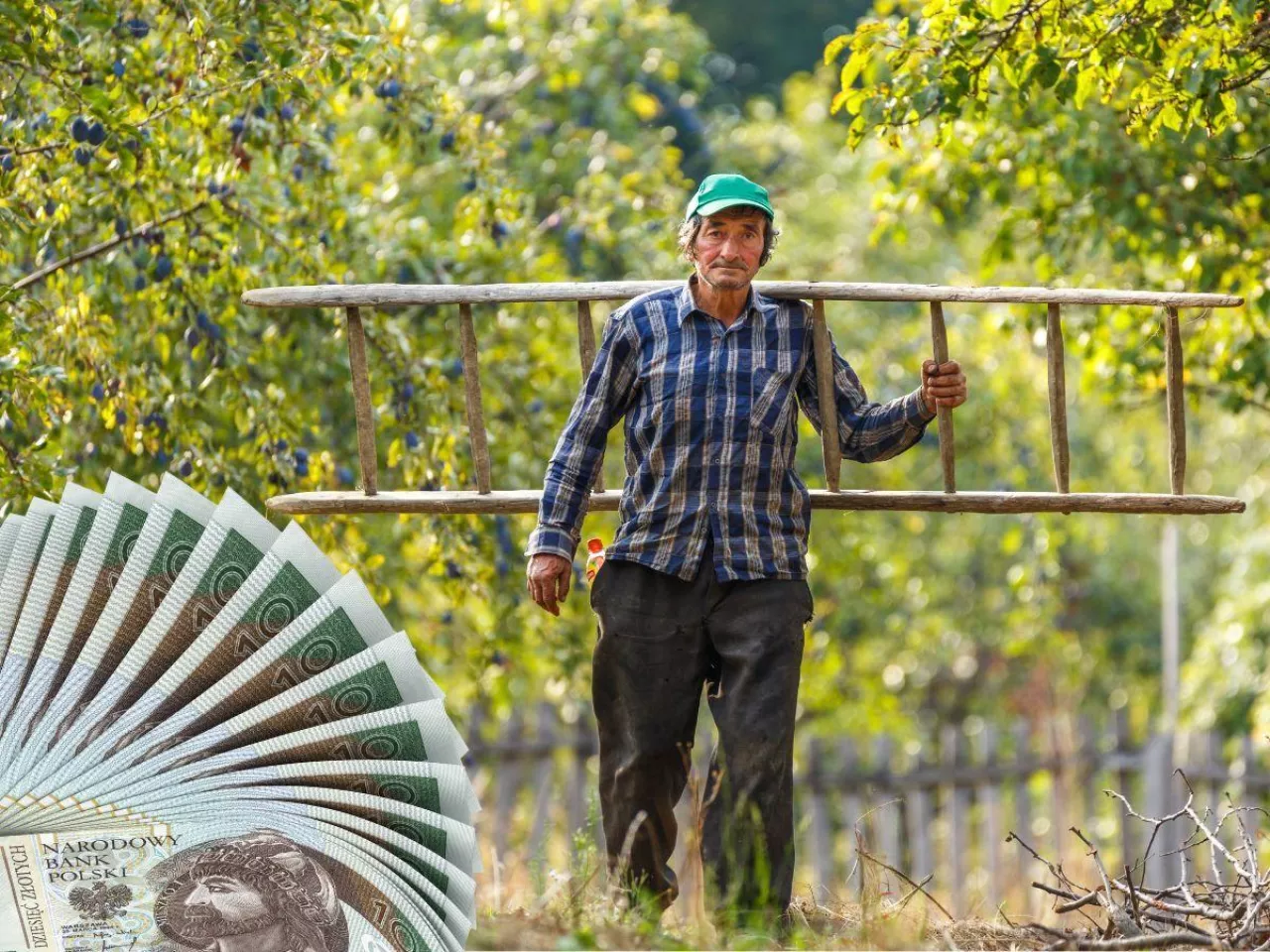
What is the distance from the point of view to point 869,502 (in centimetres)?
352

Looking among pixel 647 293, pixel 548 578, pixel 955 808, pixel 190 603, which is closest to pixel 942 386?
pixel 647 293

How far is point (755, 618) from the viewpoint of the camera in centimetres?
333

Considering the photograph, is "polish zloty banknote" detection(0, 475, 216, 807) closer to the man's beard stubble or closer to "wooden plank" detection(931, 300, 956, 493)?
the man's beard stubble

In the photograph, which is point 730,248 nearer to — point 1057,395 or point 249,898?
point 1057,395

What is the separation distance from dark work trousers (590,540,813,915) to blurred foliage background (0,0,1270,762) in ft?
3.75

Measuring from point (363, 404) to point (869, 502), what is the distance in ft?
3.43

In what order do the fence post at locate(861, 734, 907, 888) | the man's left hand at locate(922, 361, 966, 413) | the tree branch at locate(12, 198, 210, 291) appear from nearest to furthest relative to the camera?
the man's left hand at locate(922, 361, 966, 413) → the tree branch at locate(12, 198, 210, 291) → the fence post at locate(861, 734, 907, 888)

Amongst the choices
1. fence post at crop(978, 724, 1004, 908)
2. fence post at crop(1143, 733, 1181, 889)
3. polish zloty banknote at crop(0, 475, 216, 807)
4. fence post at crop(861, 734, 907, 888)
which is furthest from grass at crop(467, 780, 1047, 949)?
fence post at crop(1143, 733, 1181, 889)

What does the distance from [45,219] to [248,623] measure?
156 cm

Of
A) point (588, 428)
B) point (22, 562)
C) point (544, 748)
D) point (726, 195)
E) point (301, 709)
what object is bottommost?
point (544, 748)

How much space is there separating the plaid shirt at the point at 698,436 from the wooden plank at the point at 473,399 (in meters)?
0.22

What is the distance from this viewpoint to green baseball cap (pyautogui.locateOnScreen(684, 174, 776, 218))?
3.26 metres

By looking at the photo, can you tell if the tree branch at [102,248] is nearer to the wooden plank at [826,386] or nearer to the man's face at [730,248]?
the man's face at [730,248]

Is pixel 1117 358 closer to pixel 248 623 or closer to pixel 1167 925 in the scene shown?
pixel 1167 925
